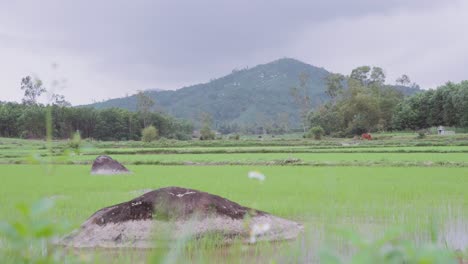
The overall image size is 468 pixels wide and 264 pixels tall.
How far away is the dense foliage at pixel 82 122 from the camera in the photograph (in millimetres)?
62344

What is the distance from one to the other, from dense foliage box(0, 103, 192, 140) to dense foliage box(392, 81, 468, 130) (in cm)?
3631

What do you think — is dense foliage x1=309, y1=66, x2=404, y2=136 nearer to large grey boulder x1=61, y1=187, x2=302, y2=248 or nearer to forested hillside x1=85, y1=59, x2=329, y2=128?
forested hillside x1=85, y1=59, x2=329, y2=128

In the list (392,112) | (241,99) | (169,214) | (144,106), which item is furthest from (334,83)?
(169,214)

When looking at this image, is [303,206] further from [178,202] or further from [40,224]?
[40,224]

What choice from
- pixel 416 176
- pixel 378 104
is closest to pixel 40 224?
pixel 416 176

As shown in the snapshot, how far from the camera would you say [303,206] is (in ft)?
26.4

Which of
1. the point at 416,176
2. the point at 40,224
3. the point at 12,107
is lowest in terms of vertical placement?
the point at 416,176

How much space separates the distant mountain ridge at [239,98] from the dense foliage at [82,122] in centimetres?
4827

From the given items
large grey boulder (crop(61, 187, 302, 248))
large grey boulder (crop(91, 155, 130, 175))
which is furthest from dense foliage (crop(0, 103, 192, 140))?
large grey boulder (crop(61, 187, 302, 248))

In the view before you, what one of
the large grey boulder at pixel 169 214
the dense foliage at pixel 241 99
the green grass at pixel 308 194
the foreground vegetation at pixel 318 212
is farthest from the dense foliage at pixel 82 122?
the large grey boulder at pixel 169 214

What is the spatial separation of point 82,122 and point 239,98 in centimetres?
9135

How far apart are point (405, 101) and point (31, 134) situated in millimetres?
54260

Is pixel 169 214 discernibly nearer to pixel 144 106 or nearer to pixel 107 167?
pixel 107 167

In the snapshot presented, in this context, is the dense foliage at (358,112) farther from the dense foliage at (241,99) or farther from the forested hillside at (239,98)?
the forested hillside at (239,98)
